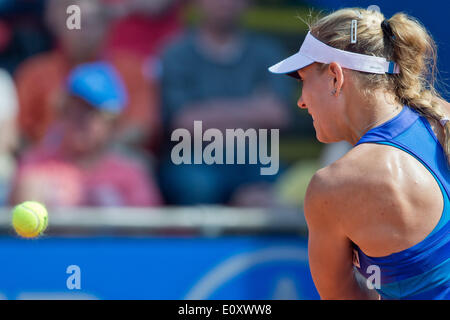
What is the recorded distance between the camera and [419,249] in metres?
2.34

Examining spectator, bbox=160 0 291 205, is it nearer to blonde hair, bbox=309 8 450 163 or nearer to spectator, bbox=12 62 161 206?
spectator, bbox=12 62 161 206

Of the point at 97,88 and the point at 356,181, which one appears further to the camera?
the point at 97,88

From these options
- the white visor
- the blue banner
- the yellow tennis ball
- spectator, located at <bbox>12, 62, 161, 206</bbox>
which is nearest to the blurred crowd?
spectator, located at <bbox>12, 62, 161, 206</bbox>

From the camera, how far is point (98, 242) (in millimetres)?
4414

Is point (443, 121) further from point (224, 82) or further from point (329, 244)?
point (224, 82)

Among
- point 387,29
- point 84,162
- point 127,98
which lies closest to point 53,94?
point 127,98

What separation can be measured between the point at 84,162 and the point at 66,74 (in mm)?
986

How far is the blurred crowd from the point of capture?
4.91 m

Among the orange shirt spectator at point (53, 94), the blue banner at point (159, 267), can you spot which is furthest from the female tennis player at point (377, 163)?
the orange shirt spectator at point (53, 94)

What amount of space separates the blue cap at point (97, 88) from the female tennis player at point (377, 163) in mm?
2506

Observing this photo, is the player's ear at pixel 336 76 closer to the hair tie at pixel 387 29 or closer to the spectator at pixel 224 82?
the hair tie at pixel 387 29

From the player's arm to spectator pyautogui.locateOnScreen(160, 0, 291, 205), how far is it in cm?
272
